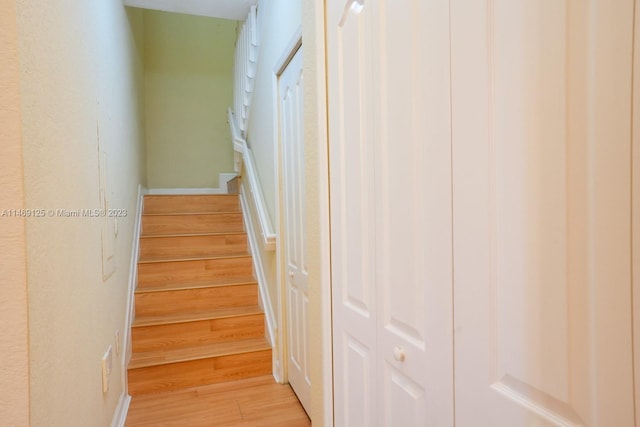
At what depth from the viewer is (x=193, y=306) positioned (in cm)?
291

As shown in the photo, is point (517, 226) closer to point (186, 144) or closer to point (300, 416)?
point (300, 416)

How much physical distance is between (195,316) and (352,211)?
2.10 metres

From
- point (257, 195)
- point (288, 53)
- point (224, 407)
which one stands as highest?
point (288, 53)

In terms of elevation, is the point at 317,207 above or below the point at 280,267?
above

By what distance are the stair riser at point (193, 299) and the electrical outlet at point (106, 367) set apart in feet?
3.38

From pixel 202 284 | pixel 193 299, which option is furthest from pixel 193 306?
pixel 202 284

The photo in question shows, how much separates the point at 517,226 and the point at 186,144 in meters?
4.58

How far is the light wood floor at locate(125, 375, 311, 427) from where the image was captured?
6.73ft

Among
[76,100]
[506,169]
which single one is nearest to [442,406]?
[506,169]

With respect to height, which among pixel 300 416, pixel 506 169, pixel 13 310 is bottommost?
pixel 300 416

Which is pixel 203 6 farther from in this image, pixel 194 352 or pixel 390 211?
pixel 390 211

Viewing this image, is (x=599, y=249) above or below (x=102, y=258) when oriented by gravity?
above

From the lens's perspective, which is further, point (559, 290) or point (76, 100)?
point (76, 100)

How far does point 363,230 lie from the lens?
109cm
